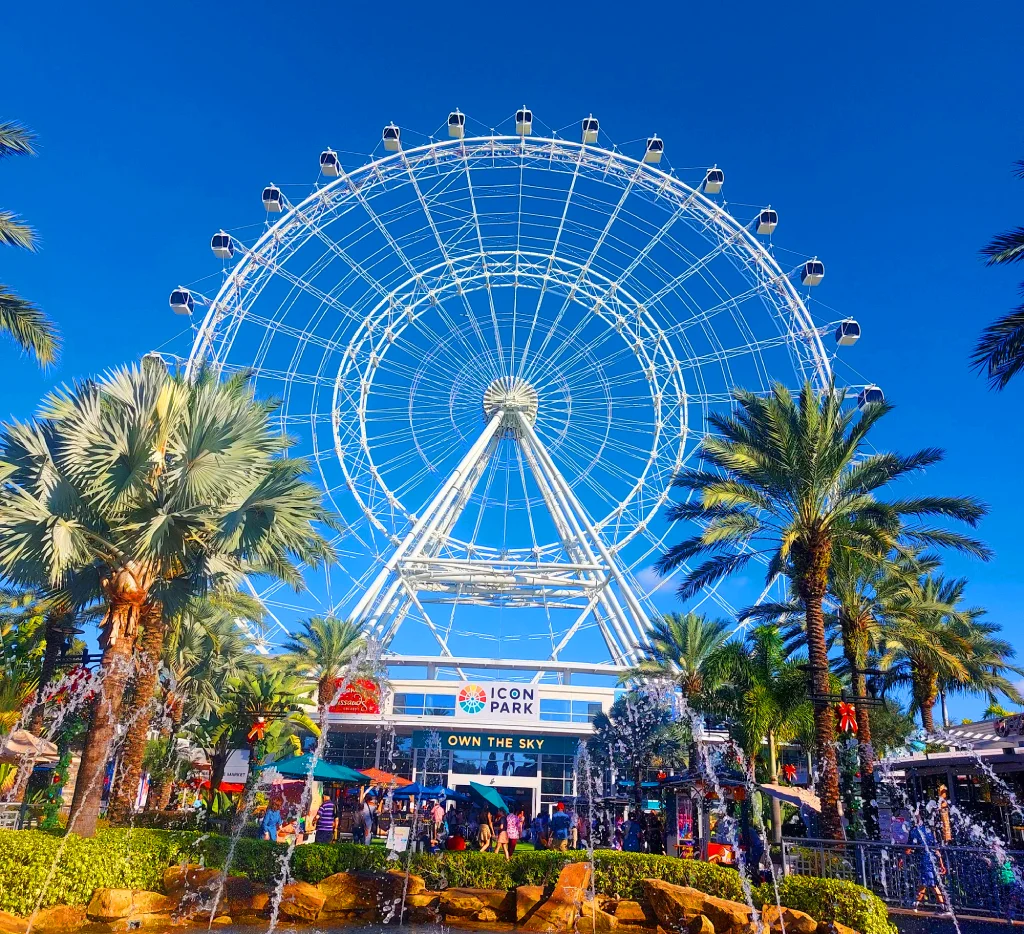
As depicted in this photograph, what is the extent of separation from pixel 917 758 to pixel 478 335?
21198 mm

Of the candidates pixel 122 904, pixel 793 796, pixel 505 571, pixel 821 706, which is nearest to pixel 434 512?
pixel 505 571

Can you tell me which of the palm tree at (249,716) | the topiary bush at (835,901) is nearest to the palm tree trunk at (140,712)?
the palm tree at (249,716)

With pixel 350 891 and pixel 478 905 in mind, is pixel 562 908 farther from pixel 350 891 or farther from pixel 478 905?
pixel 350 891

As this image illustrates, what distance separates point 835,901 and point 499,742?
103 ft

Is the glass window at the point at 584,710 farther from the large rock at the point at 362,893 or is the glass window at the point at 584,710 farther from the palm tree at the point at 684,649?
the large rock at the point at 362,893

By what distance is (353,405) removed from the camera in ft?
109

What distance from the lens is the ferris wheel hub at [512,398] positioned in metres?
34.3

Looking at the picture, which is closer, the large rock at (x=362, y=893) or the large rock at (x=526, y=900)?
the large rock at (x=526, y=900)

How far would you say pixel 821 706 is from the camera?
14.9 m

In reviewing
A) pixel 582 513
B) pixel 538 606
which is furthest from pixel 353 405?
pixel 538 606

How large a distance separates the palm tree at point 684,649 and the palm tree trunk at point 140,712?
1580 cm

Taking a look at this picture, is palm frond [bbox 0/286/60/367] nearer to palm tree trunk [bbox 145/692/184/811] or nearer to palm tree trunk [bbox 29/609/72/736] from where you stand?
palm tree trunk [bbox 29/609/72/736]

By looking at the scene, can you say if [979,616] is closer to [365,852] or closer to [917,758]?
[917,758]

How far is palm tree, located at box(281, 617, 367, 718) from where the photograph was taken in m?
31.1
